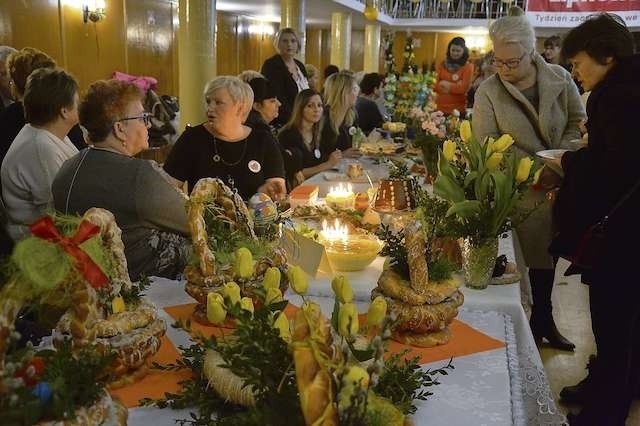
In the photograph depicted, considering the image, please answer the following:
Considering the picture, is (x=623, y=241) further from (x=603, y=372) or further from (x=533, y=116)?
(x=533, y=116)

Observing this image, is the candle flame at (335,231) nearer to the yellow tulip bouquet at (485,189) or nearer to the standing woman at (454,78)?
the yellow tulip bouquet at (485,189)

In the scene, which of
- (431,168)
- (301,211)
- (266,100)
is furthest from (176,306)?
(266,100)

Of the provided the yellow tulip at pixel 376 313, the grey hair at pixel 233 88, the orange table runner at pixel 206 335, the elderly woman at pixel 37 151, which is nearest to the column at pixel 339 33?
the grey hair at pixel 233 88

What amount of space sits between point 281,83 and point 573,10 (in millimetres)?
7730

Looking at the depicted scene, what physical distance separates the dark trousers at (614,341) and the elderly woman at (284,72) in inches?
139

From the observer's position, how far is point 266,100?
373 cm

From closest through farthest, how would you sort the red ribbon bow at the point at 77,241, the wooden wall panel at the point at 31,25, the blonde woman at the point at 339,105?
the red ribbon bow at the point at 77,241, the blonde woman at the point at 339,105, the wooden wall panel at the point at 31,25

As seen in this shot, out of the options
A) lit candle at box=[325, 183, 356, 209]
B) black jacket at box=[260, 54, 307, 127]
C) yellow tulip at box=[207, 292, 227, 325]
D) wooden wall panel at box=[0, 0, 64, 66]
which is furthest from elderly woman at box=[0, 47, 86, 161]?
wooden wall panel at box=[0, 0, 64, 66]

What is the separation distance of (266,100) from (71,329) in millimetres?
2819

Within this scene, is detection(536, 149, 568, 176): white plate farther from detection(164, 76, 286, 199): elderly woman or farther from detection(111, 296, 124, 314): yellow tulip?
detection(111, 296, 124, 314): yellow tulip

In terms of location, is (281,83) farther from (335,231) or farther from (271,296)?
(271,296)

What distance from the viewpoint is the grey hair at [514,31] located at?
264 centimetres

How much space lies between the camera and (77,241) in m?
0.95

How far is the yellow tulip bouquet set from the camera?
1.73 m
